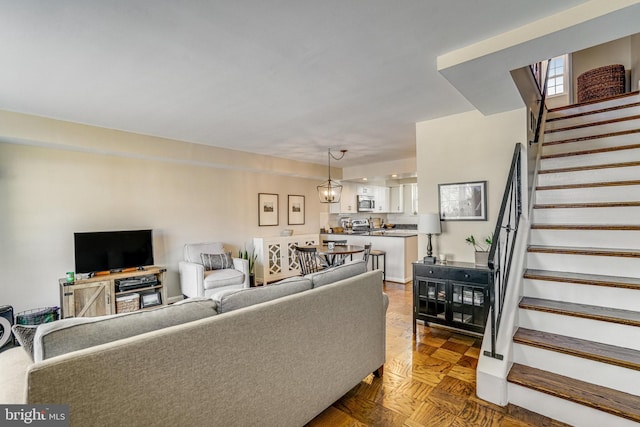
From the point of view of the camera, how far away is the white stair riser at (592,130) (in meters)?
3.15

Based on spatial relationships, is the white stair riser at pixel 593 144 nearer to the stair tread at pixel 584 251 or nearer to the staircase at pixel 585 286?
the staircase at pixel 585 286

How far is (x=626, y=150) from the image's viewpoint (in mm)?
2799

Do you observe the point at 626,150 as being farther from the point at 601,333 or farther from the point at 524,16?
the point at 524,16

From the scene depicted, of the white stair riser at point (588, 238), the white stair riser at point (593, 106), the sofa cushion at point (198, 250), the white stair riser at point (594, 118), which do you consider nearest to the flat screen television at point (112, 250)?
the sofa cushion at point (198, 250)

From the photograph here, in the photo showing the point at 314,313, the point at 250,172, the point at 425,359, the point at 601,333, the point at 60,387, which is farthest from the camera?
the point at 250,172

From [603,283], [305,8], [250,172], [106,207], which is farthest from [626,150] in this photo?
[106,207]

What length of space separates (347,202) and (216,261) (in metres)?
3.68

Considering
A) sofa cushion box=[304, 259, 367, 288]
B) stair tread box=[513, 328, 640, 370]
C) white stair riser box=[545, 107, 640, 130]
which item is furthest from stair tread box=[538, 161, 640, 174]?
sofa cushion box=[304, 259, 367, 288]

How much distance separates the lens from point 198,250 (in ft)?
15.0

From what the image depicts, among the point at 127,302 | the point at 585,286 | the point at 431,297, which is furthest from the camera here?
the point at 127,302

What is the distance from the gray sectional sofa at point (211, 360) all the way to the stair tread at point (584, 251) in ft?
5.69

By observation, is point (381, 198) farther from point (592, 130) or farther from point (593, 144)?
point (593, 144)

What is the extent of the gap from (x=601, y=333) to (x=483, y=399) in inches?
35.8

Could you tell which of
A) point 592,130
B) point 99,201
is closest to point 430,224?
point 592,130
